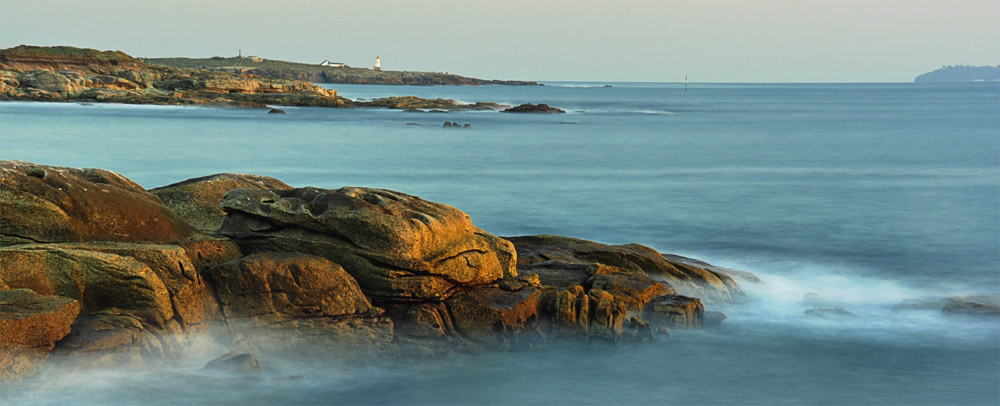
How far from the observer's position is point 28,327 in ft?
35.6

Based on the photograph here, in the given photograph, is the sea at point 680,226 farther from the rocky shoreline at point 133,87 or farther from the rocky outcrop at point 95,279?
the rocky shoreline at point 133,87

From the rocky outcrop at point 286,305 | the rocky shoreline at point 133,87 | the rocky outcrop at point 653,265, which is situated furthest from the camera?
the rocky shoreline at point 133,87

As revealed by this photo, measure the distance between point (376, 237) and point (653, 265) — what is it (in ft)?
20.7

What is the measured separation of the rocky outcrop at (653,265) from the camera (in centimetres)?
1684

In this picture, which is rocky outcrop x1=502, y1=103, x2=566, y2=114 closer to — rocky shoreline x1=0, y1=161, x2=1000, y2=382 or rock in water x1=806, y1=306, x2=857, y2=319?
rock in water x1=806, y1=306, x2=857, y2=319

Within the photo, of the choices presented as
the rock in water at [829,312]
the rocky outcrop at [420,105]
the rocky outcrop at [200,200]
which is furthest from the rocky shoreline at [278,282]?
the rocky outcrop at [420,105]

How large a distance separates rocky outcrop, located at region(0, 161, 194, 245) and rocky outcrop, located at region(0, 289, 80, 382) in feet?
6.28

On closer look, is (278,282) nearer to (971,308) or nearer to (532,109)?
(971,308)

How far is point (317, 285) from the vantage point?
42.2ft

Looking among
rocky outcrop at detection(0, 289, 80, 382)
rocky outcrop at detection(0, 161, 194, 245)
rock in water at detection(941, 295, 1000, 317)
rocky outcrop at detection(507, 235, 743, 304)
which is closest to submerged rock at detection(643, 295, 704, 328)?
rocky outcrop at detection(507, 235, 743, 304)

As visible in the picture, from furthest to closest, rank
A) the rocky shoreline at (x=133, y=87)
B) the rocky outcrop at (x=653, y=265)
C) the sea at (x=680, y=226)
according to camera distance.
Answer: the rocky shoreline at (x=133, y=87), the rocky outcrop at (x=653, y=265), the sea at (x=680, y=226)

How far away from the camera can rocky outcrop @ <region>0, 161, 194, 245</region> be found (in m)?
13.0

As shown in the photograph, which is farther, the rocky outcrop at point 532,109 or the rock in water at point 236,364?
the rocky outcrop at point 532,109

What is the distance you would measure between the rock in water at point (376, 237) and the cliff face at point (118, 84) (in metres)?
90.9
